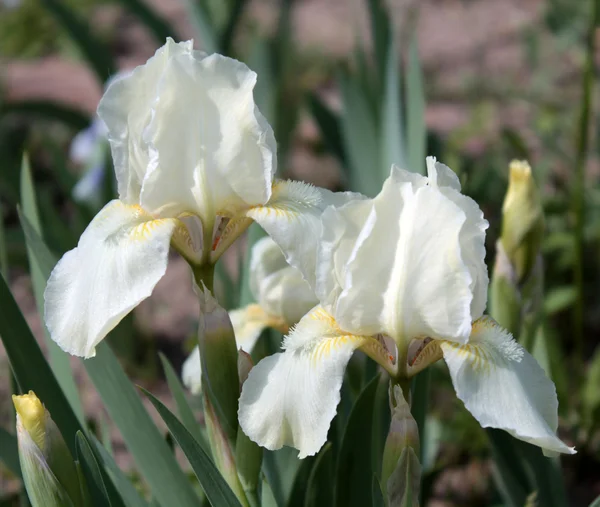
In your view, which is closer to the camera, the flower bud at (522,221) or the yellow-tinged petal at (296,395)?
the yellow-tinged petal at (296,395)

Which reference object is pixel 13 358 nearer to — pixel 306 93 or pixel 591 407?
pixel 591 407

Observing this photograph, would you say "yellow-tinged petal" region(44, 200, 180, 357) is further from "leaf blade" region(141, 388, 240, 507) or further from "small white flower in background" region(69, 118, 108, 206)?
"small white flower in background" region(69, 118, 108, 206)

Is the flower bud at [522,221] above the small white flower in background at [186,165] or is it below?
below

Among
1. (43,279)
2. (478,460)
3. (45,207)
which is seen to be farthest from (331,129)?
(43,279)

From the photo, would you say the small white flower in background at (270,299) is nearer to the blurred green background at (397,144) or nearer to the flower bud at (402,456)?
the blurred green background at (397,144)

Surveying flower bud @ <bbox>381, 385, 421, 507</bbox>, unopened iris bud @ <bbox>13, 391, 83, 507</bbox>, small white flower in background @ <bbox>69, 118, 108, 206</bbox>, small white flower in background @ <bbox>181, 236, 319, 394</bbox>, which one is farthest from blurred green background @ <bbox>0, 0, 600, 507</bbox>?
flower bud @ <bbox>381, 385, 421, 507</bbox>

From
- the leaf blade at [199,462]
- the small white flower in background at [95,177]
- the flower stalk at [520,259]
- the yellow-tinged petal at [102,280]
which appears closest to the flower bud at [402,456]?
the leaf blade at [199,462]

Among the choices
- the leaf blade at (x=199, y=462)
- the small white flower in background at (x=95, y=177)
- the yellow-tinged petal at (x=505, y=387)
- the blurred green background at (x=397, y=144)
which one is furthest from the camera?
the small white flower in background at (x=95, y=177)

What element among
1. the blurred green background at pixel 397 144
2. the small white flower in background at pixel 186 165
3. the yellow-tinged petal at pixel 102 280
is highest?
the small white flower in background at pixel 186 165
